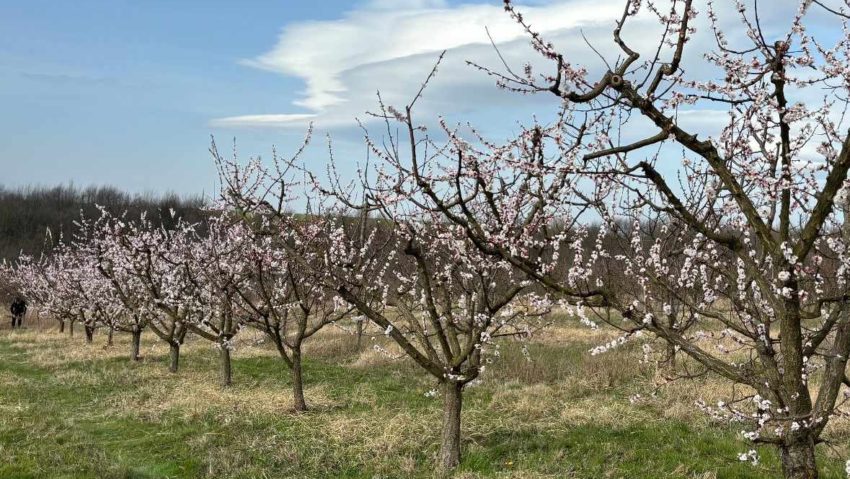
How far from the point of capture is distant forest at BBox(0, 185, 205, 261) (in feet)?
244

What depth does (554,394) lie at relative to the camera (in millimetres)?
10930

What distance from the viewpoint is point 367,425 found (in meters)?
8.98

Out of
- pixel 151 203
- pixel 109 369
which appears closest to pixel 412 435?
pixel 109 369

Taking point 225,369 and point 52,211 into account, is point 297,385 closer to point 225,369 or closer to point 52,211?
point 225,369

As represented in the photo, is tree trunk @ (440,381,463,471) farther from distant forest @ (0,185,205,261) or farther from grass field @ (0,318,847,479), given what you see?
distant forest @ (0,185,205,261)

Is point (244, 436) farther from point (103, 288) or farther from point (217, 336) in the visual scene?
point (103, 288)

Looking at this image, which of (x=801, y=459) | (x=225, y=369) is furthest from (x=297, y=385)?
(x=801, y=459)

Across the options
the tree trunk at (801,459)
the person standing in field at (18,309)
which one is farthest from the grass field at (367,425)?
the person standing in field at (18,309)

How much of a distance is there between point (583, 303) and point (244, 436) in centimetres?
661

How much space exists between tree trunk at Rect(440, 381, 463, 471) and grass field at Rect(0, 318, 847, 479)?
0.16m

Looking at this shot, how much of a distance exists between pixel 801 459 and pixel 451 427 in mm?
4146

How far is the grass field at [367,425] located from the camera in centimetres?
728

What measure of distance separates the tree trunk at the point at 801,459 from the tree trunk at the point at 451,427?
3889 mm

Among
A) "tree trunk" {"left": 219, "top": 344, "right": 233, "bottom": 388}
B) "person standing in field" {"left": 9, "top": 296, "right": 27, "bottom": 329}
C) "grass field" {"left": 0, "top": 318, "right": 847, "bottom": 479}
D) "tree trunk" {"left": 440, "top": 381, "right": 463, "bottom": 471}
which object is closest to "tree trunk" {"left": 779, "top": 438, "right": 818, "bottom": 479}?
"grass field" {"left": 0, "top": 318, "right": 847, "bottom": 479}
